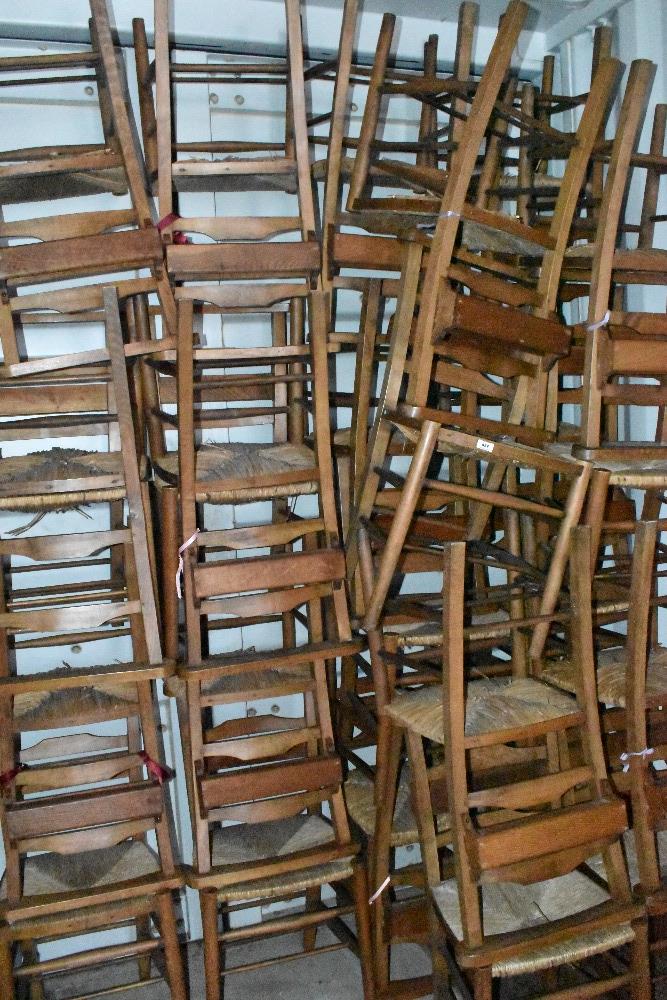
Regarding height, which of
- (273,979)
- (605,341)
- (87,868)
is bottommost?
(273,979)

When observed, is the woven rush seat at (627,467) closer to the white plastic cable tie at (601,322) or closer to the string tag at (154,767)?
the white plastic cable tie at (601,322)

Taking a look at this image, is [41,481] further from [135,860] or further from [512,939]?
[512,939]

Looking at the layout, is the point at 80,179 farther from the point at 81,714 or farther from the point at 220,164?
Answer: the point at 81,714

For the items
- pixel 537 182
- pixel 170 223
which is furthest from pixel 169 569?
pixel 537 182

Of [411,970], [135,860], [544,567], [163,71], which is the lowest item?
[411,970]

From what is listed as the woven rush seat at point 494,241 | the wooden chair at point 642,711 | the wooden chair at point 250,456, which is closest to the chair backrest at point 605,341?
the woven rush seat at point 494,241

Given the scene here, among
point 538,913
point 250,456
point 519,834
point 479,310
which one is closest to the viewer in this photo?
point 519,834

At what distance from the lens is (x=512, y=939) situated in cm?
149

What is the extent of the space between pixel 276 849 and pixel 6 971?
55 cm

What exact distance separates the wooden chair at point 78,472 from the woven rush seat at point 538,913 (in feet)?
2.48

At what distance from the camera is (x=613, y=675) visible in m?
1.80

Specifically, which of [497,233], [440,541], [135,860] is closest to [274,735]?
[135,860]

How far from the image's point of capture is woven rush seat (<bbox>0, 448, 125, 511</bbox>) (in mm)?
1735

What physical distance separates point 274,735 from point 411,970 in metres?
0.69
